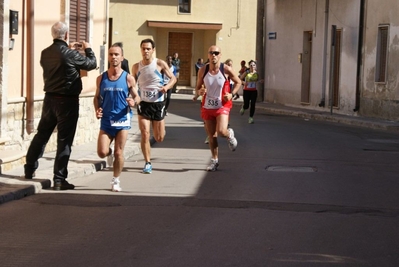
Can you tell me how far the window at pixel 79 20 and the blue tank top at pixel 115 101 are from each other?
5.00 metres

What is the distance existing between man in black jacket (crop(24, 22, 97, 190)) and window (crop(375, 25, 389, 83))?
16.6 m

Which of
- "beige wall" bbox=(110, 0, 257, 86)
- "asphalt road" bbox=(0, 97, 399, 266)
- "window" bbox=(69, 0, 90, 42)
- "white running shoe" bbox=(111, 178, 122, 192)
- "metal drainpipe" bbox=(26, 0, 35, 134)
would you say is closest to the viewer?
"asphalt road" bbox=(0, 97, 399, 266)

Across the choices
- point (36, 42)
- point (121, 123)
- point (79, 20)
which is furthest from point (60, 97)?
point (79, 20)

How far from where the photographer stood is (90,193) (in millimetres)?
10914

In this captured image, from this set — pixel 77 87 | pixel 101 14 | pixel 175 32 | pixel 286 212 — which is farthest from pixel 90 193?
pixel 175 32

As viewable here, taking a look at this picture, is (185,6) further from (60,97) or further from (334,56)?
(60,97)

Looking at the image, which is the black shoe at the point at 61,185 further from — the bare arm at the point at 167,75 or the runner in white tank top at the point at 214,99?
the runner in white tank top at the point at 214,99

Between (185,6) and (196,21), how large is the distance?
3.42ft

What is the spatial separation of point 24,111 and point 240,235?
6.39 meters

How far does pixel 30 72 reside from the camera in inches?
547

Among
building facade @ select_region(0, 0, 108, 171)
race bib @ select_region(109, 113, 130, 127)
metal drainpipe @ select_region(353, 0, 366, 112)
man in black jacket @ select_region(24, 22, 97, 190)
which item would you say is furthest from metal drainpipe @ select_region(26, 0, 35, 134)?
metal drainpipe @ select_region(353, 0, 366, 112)

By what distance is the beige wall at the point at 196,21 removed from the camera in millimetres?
45750

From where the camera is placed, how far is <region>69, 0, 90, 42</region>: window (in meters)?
16.2

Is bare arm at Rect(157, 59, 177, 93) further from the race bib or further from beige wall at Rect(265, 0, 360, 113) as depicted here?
beige wall at Rect(265, 0, 360, 113)
